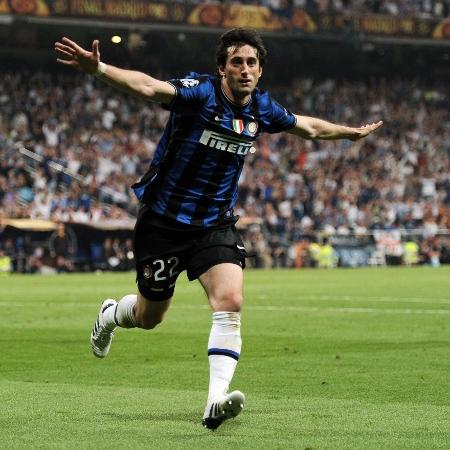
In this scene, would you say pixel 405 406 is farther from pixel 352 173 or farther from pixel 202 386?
pixel 352 173

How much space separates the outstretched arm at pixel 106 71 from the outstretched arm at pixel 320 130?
1.56m

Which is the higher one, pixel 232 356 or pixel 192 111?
pixel 192 111

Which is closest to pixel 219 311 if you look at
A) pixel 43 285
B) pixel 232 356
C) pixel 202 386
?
pixel 232 356

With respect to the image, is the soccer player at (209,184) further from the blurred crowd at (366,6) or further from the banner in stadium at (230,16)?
the blurred crowd at (366,6)

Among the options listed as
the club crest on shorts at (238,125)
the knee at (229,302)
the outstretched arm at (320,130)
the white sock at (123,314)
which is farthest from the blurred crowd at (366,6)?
the knee at (229,302)

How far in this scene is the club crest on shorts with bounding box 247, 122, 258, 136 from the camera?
27.4 ft

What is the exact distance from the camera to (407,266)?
4438cm

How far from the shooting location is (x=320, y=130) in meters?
9.26

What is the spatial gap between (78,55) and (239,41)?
4.07 feet

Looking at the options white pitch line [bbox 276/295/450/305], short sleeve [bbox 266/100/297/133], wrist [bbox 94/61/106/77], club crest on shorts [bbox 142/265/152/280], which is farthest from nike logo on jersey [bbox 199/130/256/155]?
white pitch line [bbox 276/295/450/305]

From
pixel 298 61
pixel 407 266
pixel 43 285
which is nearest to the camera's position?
pixel 43 285

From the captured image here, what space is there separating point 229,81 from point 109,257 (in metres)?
30.8

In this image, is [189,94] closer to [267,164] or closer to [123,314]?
[123,314]

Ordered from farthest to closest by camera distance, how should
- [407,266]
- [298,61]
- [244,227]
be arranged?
[298,61], [407,266], [244,227]
